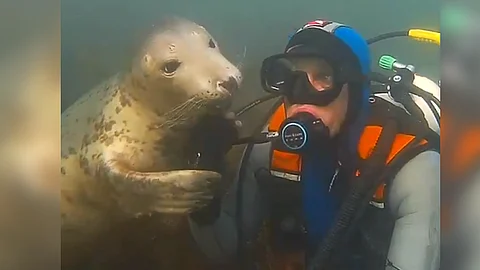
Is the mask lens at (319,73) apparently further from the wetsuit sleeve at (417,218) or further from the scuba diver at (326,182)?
the wetsuit sleeve at (417,218)

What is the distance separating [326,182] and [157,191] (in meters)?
0.30

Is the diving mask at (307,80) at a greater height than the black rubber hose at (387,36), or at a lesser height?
lesser

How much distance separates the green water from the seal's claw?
0.17 metres

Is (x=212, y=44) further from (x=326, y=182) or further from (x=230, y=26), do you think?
(x=326, y=182)

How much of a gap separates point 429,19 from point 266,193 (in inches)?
16.8

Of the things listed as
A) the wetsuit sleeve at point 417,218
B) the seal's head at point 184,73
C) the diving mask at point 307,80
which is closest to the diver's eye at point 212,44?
the seal's head at point 184,73

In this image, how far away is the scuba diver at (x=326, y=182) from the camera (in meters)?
1.08

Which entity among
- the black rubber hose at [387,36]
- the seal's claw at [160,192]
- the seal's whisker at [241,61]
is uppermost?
the black rubber hose at [387,36]

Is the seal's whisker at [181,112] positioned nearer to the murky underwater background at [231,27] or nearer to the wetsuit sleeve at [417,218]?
the murky underwater background at [231,27]

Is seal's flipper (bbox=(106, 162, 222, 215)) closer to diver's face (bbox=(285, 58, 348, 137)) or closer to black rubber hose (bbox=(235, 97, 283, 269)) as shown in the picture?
black rubber hose (bbox=(235, 97, 283, 269))

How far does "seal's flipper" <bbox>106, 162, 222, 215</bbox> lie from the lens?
1.07 meters

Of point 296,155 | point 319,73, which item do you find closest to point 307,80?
point 319,73

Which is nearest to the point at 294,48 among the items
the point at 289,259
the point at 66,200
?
the point at 289,259

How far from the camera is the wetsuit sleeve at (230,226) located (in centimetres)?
108
